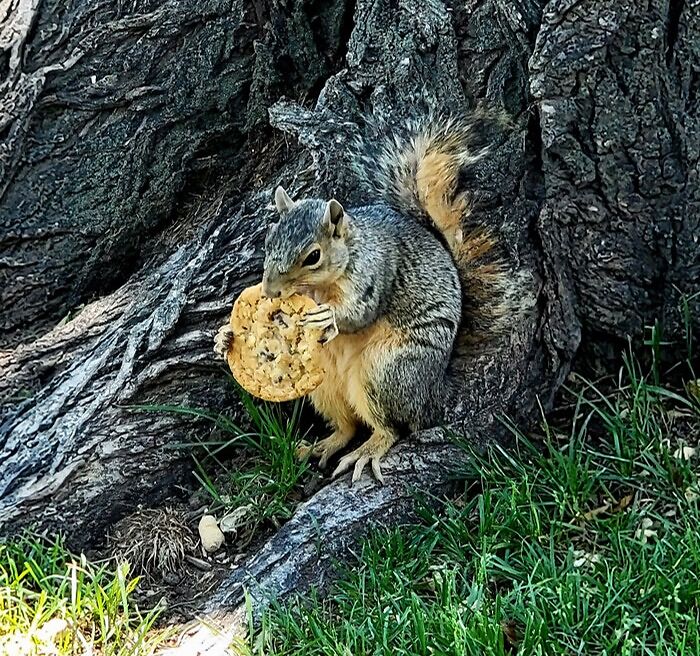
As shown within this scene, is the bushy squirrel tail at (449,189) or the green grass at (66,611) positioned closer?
the green grass at (66,611)

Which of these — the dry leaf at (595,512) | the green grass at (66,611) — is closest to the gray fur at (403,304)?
the dry leaf at (595,512)

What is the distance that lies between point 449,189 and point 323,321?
→ 46cm

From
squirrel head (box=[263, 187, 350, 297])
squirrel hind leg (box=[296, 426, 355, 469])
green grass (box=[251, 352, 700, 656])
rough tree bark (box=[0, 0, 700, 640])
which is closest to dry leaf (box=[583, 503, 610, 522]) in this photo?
green grass (box=[251, 352, 700, 656])

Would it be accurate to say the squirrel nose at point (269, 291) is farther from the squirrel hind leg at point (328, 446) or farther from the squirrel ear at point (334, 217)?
the squirrel hind leg at point (328, 446)

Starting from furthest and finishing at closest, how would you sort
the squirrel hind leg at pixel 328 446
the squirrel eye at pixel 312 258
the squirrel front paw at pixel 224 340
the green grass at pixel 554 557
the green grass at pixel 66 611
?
the squirrel hind leg at pixel 328 446 < the squirrel front paw at pixel 224 340 < the squirrel eye at pixel 312 258 < the green grass at pixel 66 611 < the green grass at pixel 554 557

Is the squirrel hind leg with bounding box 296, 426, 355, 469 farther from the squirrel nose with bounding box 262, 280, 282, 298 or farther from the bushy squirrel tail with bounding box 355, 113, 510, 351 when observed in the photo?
the squirrel nose with bounding box 262, 280, 282, 298

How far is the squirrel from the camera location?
7.91ft

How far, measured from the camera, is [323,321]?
2.29 meters

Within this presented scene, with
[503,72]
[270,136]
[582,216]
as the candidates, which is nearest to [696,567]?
[582,216]

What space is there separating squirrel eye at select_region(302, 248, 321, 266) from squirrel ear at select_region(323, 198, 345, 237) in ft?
0.20

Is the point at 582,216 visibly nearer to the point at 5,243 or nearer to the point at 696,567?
the point at 696,567

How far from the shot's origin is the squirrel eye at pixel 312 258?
2.27 m

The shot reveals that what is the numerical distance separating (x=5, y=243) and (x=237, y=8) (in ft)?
3.07

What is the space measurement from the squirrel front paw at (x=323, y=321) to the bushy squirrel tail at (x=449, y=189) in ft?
1.25
